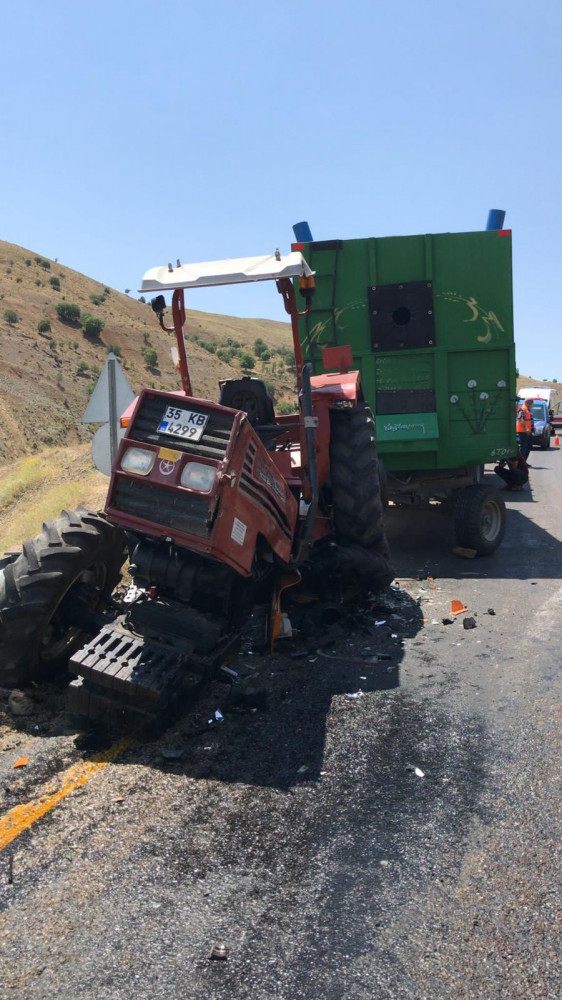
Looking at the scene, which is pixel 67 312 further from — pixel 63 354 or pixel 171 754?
pixel 171 754

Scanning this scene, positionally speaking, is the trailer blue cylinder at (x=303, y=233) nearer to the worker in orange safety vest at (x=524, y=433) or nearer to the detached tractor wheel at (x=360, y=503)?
the detached tractor wheel at (x=360, y=503)

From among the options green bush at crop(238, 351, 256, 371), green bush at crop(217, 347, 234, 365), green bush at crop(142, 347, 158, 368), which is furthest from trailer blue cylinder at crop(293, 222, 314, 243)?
green bush at crop(217, 347, 234, 365)

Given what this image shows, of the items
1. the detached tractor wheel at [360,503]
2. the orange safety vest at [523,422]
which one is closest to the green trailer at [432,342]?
the detached tractor wheel at [360,503]

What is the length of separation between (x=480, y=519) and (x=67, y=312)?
48.6 metres

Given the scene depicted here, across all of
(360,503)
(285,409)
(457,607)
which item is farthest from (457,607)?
(285,409)

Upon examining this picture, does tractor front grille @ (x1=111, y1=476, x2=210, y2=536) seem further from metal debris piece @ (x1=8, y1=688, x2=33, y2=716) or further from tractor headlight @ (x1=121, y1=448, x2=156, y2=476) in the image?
metal debris piece @ (x1=8, y1=688, x2=33, y2=716)

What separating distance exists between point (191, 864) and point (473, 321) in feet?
24.2

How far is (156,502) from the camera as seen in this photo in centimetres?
472

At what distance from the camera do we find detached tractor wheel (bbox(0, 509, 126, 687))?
4898 millimetres

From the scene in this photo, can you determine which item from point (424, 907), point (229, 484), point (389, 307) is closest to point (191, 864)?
point (424, 907)

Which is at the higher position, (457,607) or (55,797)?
(55,797)

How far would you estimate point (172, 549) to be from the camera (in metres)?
5.12

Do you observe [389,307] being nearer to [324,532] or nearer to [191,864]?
[324,532]

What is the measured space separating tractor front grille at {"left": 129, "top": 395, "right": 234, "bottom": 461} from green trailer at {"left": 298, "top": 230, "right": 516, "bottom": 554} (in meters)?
4.65
